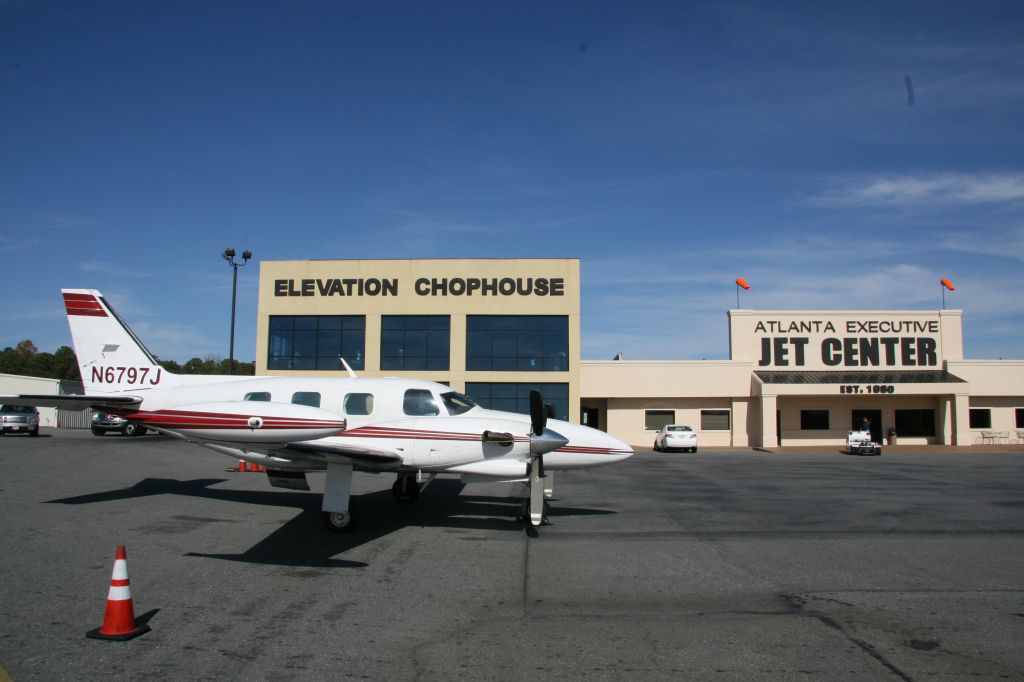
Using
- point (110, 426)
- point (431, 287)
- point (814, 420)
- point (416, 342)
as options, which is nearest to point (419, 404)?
point (416, 342)

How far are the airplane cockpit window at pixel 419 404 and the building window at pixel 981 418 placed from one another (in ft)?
133

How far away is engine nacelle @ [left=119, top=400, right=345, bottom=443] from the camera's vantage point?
9.41 meters

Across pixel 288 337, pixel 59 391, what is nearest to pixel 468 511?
pixel 288 337

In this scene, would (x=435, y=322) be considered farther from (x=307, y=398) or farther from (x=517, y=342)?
(x=307, y=398)

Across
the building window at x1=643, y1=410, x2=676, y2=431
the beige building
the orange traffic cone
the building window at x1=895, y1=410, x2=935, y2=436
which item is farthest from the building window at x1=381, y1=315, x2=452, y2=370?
the orange traffic cone

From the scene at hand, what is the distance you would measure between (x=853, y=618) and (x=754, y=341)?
1418 inches

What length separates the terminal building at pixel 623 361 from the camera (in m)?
37.0

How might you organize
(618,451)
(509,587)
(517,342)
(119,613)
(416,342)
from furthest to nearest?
(416,342), (517,342), (618,451), (509,587), (119,613)

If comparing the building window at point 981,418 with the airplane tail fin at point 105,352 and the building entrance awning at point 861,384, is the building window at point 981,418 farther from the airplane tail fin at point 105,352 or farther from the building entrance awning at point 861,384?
the airplane tail fin at point 105,352

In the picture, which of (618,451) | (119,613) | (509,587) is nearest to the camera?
(119,613)

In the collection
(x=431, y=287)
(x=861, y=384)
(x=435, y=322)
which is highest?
(x=431, y=287)

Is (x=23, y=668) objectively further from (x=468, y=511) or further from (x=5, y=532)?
(x=468, y=511)

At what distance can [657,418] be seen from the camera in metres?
40.3

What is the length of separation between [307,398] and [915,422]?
39993 mm
